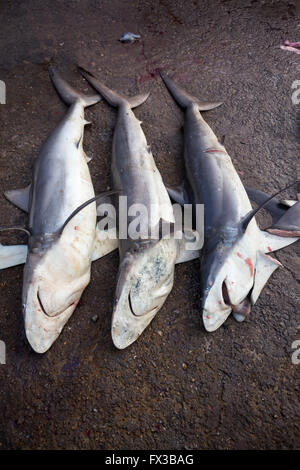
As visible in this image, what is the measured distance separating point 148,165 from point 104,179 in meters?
0.59

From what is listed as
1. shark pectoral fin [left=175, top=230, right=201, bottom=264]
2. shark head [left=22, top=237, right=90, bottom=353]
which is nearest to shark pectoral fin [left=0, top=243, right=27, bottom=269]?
shark head [left=22, top=237, right=90, bottom=353]

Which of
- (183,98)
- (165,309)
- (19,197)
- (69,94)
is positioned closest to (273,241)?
(165,309)

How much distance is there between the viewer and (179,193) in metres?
3.59

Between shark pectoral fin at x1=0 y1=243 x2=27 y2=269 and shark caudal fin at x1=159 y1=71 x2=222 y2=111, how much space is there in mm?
2451

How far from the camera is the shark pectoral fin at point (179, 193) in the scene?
11.6 ft

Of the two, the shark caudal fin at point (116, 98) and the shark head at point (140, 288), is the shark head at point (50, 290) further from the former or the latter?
the shark caudal fin at point (116, 98)

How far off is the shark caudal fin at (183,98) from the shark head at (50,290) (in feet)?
7.61

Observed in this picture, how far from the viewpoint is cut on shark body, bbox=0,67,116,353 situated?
2770mm

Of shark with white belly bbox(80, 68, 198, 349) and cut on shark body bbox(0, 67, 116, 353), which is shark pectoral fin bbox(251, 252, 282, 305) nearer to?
shark with white belly bbox(80, 68, 198, 349)

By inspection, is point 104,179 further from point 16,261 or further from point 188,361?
point 188,361

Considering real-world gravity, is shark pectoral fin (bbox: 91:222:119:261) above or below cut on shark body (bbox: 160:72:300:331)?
below

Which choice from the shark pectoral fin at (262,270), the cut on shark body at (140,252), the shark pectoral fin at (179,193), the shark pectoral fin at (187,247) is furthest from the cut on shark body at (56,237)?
the shark pectoral fin at (262,270)

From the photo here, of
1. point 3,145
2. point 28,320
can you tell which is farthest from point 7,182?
point 28,320

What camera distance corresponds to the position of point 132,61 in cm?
513
